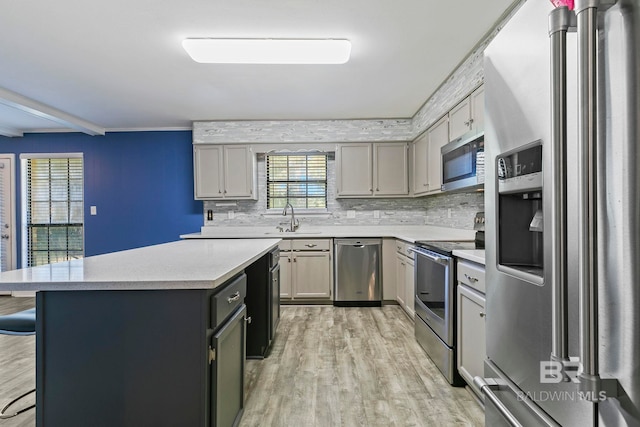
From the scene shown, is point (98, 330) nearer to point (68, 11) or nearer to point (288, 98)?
point (68, 11)

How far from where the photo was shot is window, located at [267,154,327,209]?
5.07 m

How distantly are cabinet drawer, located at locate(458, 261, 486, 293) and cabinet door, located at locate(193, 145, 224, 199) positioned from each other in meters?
3.46

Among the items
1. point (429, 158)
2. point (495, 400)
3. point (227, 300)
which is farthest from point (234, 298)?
point (429, 158)

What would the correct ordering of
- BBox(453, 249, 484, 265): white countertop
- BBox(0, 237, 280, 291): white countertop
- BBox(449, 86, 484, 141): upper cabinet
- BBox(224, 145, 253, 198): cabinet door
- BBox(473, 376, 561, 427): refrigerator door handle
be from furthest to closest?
BBox(224, 145, 253, 198): cabinet door
BBox(449, 86, 484, 141): upper cabinet
BBox(453, 249, 484, 265): white countertop
BBox(0, 237, 280, 291): white countertop
BBox(473, 376, 561, 427): refrigerator door handle

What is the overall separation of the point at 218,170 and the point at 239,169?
29 centimetres

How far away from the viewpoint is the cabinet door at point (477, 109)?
8.30 ft

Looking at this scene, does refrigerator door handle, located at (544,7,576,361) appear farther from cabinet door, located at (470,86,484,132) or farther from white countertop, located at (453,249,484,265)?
cabinet door, located at (470,86,484,132)

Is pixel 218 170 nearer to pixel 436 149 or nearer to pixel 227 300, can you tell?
pixel 436 149

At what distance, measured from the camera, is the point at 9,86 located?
11.6 ft

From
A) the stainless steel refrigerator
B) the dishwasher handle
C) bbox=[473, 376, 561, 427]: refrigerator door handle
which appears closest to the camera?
the stainless steel refrigerator

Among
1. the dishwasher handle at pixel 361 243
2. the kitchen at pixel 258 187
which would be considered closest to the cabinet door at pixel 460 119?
the kitchen at pixel 258 187

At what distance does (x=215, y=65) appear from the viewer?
306 centimetres

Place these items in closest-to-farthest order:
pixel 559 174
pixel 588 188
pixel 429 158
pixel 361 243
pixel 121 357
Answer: pixel 588 188
pixel 559 174
pixel 121 357
pixel 429 158
pixel 361 243

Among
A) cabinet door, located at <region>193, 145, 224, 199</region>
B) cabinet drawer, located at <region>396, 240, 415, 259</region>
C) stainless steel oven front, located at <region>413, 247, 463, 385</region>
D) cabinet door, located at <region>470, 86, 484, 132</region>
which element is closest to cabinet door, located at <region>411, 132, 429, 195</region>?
cabinet drawer, located at <region>396, 240, 415, 259</region>
